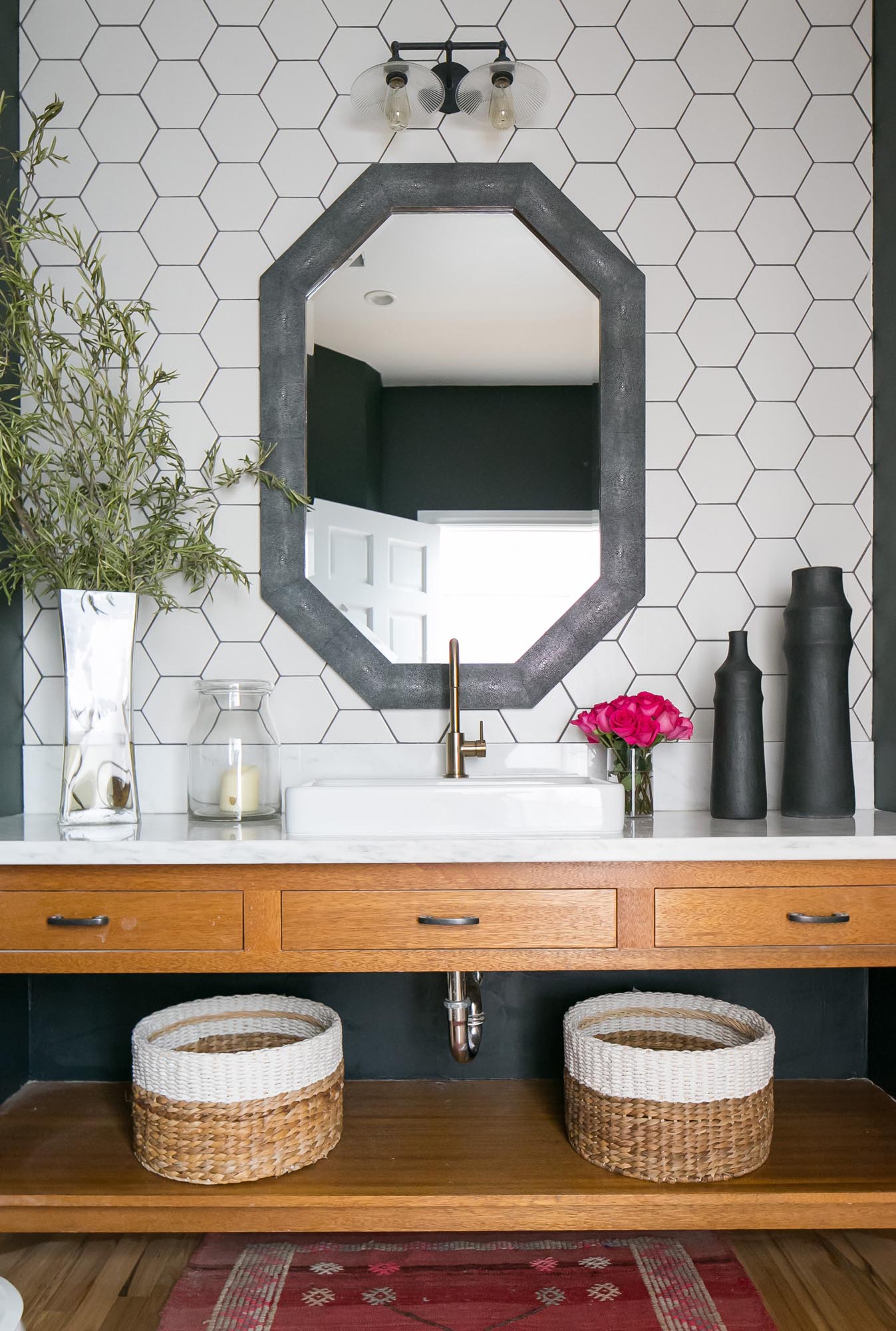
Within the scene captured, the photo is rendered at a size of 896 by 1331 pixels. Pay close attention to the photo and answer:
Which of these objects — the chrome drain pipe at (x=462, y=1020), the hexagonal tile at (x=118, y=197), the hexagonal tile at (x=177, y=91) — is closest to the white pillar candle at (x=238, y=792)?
the chrome drain pipe at (x=462, y=1020)

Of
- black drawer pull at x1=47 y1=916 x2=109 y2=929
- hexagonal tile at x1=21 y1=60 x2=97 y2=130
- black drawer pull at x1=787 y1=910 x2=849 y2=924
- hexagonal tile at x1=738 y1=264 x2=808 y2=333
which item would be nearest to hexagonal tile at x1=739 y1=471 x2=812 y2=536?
hexagonal tile at x1=738 y1=264 x2=808 y2=333

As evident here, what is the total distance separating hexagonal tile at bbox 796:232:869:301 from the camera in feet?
6.77

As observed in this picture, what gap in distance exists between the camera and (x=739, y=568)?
6.75ft

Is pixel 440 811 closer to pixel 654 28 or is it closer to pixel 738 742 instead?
pixel 738 742

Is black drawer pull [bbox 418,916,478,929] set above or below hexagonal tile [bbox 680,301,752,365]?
below

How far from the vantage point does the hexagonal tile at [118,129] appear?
204 centimetres

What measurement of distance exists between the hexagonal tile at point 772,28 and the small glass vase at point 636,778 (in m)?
1.58

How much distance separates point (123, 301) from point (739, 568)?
1.49 metres

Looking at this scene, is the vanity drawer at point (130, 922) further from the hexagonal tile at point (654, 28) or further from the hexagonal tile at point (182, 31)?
the hexagonal tile at point (654, 28)

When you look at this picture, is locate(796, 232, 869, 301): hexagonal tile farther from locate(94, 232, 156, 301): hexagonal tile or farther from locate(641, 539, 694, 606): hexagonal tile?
locate(94, 232, 156, 301): hexagonal tile

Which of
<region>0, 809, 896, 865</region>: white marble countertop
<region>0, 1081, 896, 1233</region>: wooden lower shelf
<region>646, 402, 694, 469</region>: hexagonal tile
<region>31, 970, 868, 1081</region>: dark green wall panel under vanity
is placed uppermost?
<region>646, 402, 694, 469</region>: hexagonal tile

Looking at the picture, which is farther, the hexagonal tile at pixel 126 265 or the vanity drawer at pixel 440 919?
the hexagonal tile at pixel 126 265

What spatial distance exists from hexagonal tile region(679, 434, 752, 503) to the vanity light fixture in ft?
2.68

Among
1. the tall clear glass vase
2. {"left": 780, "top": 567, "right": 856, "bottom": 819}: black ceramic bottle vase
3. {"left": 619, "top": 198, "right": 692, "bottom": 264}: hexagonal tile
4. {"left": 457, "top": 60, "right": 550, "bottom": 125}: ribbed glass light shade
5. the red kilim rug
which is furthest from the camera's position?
{"left": 619, "top": 198, "right": 692, "bottom": 264}: hexagonal tile
